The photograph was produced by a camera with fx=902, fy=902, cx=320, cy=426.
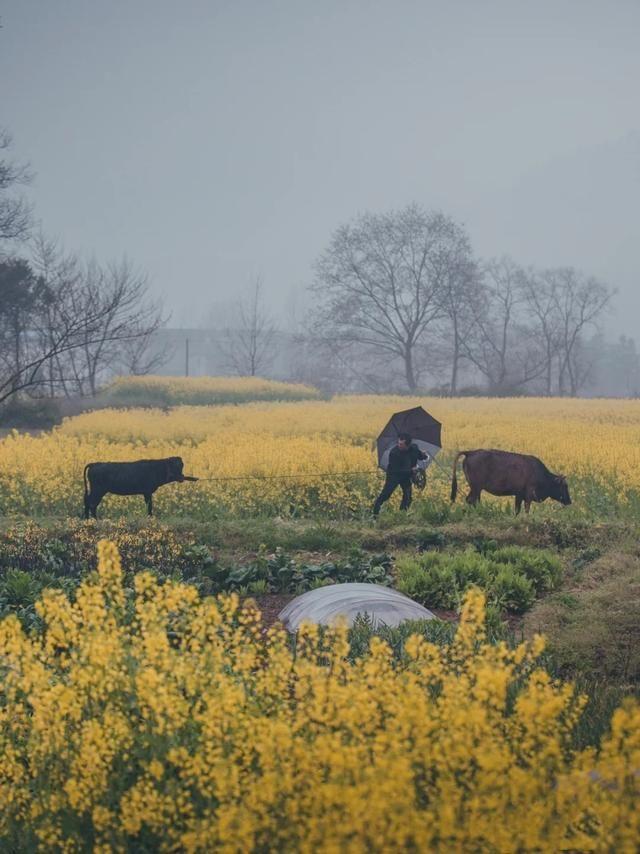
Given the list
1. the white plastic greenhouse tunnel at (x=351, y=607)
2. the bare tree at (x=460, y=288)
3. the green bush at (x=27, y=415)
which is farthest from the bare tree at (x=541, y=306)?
the white plastic greenhouse tunnel at (x=351, y=607)

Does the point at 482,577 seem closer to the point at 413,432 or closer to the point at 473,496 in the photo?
the point at 473,496

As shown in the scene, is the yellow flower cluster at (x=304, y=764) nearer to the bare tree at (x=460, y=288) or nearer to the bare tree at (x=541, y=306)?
the bare tree at (x=460, y=288)

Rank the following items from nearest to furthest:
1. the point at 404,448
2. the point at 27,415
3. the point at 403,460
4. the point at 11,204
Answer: the point at 404,448, the point at 403,460, the point at 27,415, the point at 11,204

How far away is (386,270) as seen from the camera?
177 ft

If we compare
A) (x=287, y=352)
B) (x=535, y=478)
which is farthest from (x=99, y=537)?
(x=287, y=352)

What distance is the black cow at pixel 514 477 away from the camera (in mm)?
13578

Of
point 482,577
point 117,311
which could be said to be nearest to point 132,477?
point 482,577

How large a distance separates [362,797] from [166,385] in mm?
44061

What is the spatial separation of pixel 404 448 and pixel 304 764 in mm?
10202

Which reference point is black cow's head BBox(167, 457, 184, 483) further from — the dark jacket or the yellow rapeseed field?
the dark jacket

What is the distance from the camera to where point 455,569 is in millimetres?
10125

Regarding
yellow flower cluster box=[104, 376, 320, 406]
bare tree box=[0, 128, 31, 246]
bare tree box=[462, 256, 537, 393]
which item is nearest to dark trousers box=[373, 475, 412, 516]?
bare tree box=[0, 128, 31, 246]

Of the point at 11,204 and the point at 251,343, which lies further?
the point at 251,343

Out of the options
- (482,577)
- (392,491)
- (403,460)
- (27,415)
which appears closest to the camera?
(482,577)
